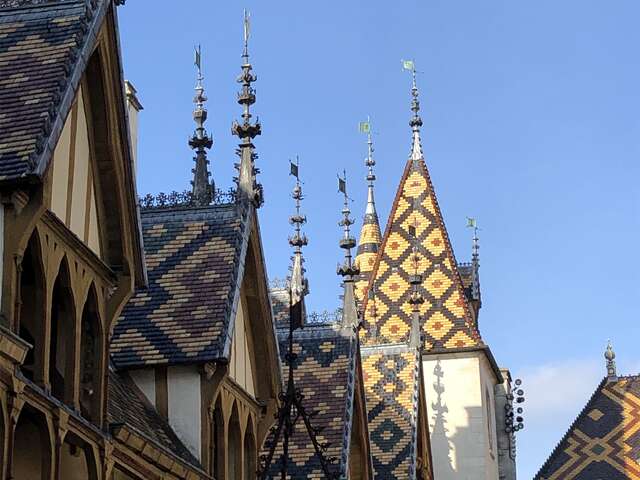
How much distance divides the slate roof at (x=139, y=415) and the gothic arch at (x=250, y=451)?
1.83 metres

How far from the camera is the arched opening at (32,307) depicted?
12492 mm

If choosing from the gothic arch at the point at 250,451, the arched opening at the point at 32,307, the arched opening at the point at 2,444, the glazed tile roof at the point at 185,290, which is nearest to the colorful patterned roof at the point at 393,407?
the gothic arch at the point at 250,451

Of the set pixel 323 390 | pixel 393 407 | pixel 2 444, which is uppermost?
pixel 393 407

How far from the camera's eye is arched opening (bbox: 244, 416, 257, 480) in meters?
18.8

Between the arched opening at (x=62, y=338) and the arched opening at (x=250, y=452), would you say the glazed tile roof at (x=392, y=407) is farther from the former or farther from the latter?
the arched opening at (x=62, y=338)

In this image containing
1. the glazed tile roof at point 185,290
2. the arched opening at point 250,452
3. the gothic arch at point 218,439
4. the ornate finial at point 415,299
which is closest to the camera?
the glazed tile roof at point 185,290

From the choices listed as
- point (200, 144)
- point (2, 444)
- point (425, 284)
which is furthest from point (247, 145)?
point (425, 284)

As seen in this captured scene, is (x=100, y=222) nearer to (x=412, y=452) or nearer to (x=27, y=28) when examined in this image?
(x=27, y=28)

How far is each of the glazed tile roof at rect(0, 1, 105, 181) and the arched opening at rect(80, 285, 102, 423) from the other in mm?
2002

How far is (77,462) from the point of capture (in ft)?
44.6

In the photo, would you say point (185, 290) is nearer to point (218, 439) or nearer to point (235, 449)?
point (218, 439)

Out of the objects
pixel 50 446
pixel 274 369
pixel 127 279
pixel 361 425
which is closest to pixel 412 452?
pixel 361 425

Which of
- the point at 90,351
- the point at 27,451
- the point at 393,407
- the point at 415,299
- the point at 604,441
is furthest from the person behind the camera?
the point at 604,441

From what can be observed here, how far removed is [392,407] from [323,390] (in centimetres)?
520
